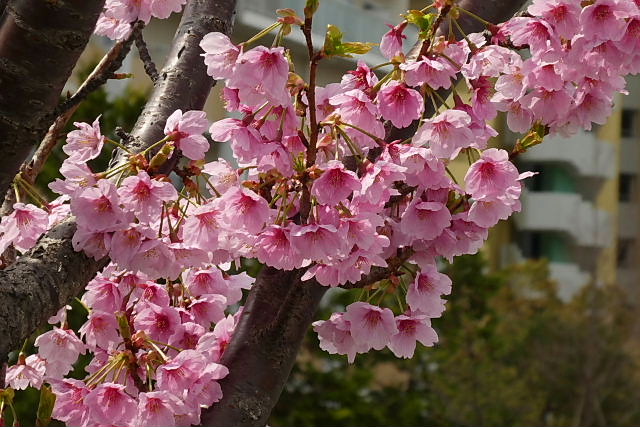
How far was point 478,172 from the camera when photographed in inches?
44.4

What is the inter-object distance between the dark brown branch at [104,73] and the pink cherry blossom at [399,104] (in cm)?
33

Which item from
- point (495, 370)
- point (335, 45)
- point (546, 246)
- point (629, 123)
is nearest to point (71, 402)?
point (335, 45)

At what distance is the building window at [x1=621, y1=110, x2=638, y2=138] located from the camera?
79.8 feet

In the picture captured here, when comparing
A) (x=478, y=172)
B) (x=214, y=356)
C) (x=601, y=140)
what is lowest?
(x=214, y=356)

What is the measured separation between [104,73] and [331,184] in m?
0.34

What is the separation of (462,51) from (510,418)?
37.3ft

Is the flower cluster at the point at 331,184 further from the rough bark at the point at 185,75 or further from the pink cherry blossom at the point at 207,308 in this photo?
the rough bark at the point at 185,75

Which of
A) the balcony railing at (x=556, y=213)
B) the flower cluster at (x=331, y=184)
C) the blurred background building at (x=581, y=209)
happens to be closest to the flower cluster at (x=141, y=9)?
the flower cluster at (x=331, y=184)

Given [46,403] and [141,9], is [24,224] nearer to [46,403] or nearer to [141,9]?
[46,403]

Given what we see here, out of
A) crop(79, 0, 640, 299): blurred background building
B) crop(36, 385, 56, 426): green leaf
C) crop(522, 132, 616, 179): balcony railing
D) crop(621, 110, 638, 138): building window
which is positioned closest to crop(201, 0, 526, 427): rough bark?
crop(36, 385, 56, 426): green leaf

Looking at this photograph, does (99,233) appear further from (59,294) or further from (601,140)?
(601,140)

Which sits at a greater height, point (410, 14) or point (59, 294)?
point (410, 14)

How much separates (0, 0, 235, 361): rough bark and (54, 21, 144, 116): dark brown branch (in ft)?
0.29

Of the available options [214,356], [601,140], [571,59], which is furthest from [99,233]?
[601,140]
